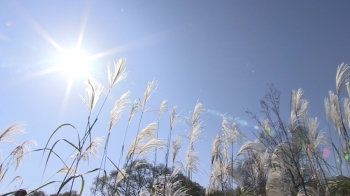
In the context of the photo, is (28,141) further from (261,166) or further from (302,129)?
(302,129)

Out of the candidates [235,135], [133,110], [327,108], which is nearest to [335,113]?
[327,108]

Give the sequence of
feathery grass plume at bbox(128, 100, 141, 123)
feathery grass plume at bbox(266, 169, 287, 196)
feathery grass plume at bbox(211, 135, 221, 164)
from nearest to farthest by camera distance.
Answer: feathery grass plume at bbox(266, 169, 287, 196) → feathery grass plume at bbox(128, 100, 141, 123) → feathery grass plume at bbox(211, 135, 221, 164)

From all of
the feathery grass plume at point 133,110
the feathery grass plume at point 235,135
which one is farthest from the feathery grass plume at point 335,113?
the feathery grass plume at point 133,110

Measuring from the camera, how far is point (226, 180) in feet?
15.4

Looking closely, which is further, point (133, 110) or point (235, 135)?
point (235, 135)

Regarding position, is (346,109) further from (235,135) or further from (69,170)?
(69,170)

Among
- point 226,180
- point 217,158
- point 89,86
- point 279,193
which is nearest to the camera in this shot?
point 89,86

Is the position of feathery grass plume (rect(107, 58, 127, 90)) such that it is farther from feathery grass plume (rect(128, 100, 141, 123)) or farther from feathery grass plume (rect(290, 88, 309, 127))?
feathery grass plume (rect(290, 88, 309, 127))

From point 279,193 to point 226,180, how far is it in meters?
1.37

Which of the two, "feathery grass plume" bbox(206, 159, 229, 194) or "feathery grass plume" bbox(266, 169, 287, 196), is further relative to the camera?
"feathery grass plume" bbox(206, 159, 229, 194)

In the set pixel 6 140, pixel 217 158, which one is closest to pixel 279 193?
pixel 217 158

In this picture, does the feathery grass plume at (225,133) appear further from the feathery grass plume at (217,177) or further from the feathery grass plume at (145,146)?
the feathery grass plume at (145,146)

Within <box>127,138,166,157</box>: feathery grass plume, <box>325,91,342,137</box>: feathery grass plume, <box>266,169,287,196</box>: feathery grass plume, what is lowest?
<box>266,169,287,196</box>: feathery grass plume

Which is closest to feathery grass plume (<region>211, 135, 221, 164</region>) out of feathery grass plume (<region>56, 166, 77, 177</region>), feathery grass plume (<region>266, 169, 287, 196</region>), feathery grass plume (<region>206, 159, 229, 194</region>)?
feathery grass plume (<region>206, 159, 229, 194</region>)
